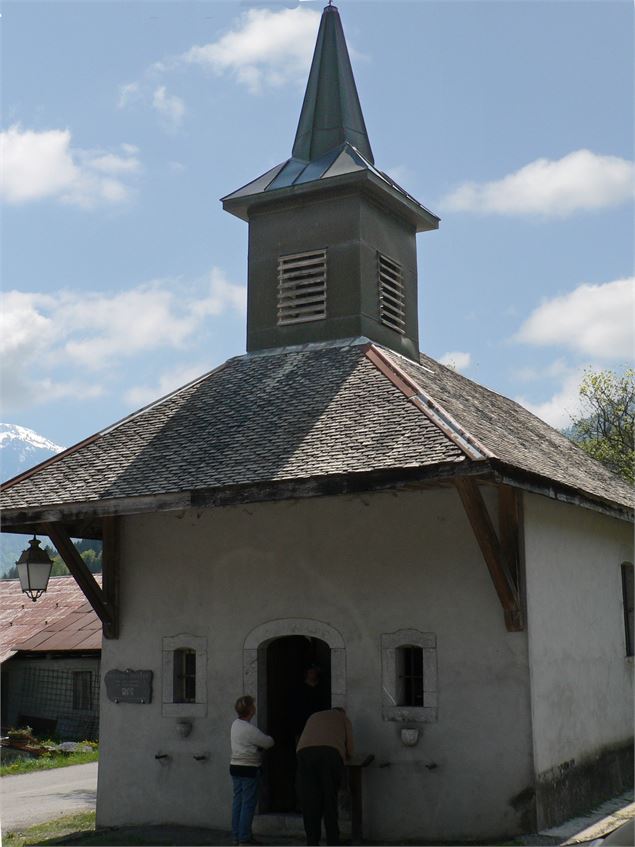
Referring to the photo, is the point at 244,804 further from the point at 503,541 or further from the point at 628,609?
the point at 628,609

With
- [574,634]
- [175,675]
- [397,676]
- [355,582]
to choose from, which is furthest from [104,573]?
[574,634]

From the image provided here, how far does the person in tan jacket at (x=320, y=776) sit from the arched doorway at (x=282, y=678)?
3.72 feet

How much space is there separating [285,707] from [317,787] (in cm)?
228

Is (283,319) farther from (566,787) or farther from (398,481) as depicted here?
(566,787)

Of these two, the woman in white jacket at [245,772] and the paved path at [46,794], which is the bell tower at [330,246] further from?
the paved path at [46,794]

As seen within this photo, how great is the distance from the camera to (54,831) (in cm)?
1241

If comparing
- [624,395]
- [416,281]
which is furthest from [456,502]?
[624,395]

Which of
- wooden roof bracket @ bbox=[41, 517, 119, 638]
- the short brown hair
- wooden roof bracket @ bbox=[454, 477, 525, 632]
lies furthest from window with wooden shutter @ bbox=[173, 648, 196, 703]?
wooden roof bracket @ bbox=[454, 477, 525, 632]

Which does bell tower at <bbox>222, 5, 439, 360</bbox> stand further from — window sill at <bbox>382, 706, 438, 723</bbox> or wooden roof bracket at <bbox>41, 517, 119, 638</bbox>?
window sill at <bbox>382, 706, 438, 723</bbox>

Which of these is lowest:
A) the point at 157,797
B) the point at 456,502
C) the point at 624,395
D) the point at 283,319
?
the point at 157,797

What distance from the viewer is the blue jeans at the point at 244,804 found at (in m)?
10.7

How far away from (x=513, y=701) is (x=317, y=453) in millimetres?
3327

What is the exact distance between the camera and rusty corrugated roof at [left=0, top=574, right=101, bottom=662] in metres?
24.0

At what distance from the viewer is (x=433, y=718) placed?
11.0 metres
